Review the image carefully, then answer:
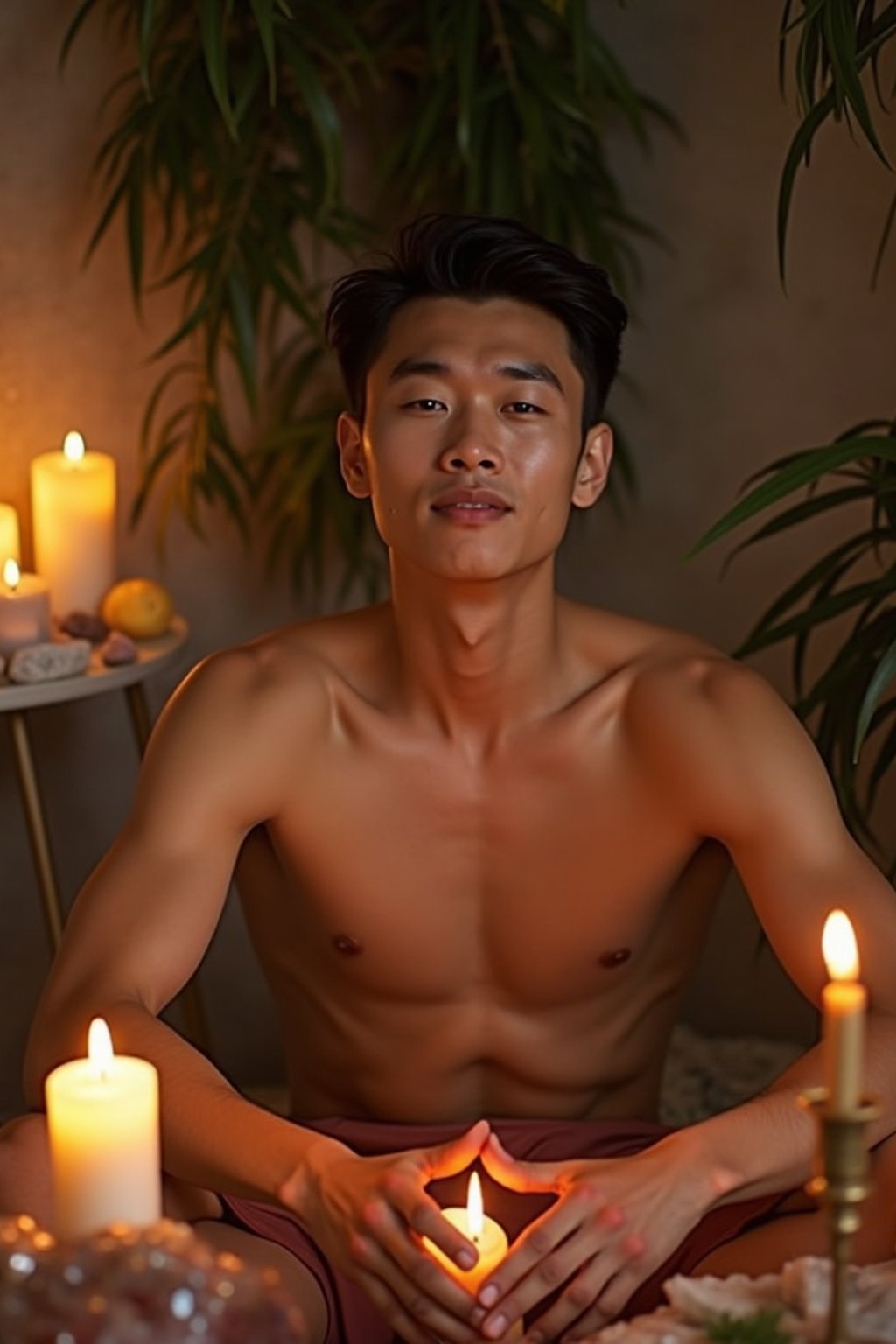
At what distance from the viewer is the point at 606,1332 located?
161 centimetres

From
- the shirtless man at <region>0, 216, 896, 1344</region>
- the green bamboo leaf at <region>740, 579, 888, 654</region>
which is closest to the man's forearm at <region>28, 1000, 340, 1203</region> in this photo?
the shirtless man at <region>0, 216, 896, 1344</region>

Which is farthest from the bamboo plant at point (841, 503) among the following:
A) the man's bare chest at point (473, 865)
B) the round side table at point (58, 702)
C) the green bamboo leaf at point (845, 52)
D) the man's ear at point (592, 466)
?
the round side table at point (58, 702)

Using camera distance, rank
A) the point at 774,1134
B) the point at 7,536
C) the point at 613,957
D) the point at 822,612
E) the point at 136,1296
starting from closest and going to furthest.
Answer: the point at 136,1296
the point at 774,1134
the point at 613,957
the point at 822,612
the point at 7,536

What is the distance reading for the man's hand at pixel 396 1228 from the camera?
1.72 m

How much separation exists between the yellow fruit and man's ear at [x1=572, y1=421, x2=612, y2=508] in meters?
0.74

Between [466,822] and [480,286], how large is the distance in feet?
1.75

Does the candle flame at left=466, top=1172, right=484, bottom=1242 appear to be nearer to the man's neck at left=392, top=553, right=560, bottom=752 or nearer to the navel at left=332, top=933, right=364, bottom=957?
the navel at left=332, top=933, right=364, bottom=957

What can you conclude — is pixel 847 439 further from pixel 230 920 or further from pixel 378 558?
pixel 230 920

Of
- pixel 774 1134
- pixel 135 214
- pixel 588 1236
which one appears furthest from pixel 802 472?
pixel 135 214

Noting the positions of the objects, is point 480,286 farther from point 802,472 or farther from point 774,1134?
point 774,1134

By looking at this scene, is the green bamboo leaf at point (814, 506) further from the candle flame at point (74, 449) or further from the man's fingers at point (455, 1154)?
the candle flame at point (74, 449)

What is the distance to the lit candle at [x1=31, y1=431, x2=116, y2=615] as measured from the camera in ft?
9.00

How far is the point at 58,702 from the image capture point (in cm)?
280

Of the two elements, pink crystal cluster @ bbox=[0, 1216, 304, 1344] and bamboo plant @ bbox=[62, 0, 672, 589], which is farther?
bamboo plant @ bbox=[62, 0, 672, 589]
